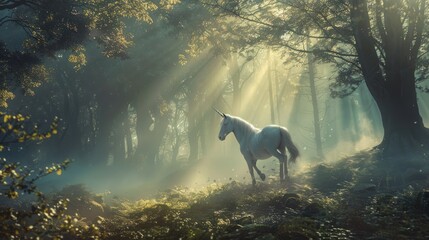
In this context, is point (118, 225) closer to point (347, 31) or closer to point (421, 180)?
point (421, 180)

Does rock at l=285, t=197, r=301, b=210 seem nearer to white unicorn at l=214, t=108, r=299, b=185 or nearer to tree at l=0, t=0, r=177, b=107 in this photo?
white unicorn at l=214, t=108, r=299, b=185

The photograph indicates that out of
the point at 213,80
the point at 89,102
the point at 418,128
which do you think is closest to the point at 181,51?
the point at 213,80

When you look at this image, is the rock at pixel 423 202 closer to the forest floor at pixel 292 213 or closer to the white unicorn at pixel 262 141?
the forest floor at pixel 292 213

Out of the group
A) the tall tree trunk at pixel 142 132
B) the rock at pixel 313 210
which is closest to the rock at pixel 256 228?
the rock at pixel 313 210

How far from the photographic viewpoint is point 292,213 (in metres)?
9.05

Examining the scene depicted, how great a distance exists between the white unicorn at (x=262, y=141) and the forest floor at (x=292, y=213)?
3.60 ft

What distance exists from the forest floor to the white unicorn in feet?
3.60

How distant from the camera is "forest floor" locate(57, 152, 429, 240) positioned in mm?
7145

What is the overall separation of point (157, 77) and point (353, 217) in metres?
30.0

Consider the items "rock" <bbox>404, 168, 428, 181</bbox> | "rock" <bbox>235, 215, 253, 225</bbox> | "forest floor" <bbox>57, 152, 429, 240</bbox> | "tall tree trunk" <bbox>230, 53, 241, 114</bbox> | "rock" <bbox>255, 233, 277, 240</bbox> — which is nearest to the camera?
"rock" <bbox>255, 233, 277, 240</bbox>

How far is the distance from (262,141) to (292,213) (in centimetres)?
529

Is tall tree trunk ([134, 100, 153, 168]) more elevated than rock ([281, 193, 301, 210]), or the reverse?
tall tree trunk ([134, 100, 153, 168])

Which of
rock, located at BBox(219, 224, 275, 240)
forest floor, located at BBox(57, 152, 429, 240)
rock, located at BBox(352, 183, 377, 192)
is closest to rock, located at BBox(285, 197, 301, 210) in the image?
forest floor, located at BBox(57, 152, 429, 240)

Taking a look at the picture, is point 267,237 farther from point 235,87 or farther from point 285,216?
point 235,87
